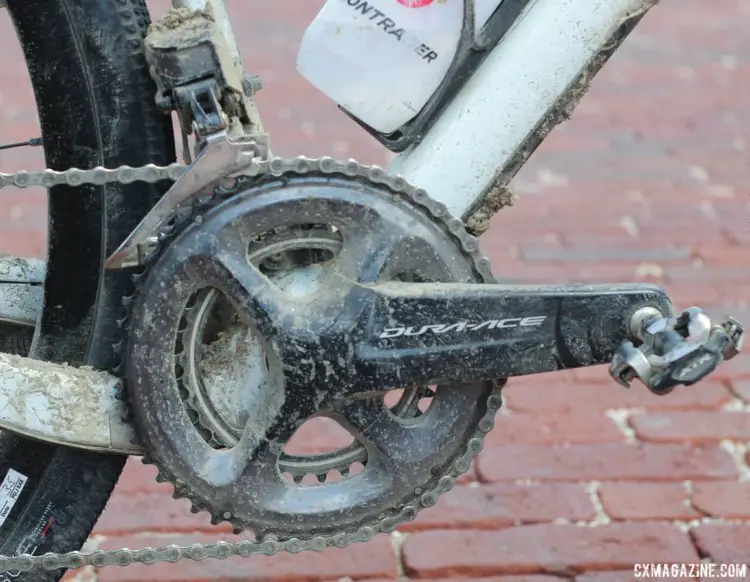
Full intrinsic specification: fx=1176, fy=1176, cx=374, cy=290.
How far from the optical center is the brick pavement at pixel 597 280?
7.34 feet

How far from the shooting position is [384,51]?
158cm

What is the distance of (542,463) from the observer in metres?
2.54

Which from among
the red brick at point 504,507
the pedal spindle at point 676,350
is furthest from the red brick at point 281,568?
the pedal spindle at point 676,350

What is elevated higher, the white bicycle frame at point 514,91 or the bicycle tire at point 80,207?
the white bicycle frame at point 514,91

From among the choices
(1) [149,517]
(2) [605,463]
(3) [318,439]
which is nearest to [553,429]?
(2) [605,463]

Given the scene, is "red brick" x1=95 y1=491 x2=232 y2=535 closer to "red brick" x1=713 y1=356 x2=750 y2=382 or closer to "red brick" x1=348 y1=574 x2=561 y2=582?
"red brick" x1=348 y1=574 x2=561 y2=582

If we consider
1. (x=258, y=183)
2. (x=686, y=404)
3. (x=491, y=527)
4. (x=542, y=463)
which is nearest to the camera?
(x=258, y=183)

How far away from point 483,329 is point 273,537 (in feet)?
1.25

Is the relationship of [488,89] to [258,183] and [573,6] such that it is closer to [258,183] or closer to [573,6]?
[573,6]

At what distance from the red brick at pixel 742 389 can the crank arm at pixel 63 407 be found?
173 centimetres

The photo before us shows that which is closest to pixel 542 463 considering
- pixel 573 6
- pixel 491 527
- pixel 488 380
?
pixel 491 527

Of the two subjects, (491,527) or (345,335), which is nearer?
(345,335)

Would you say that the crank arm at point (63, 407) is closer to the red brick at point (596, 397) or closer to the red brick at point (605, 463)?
the red brick at point (605, 463)

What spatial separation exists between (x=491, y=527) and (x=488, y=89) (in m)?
1.07
